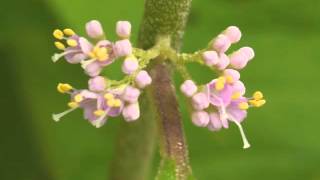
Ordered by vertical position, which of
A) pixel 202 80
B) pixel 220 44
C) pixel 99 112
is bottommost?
pixel 99 112

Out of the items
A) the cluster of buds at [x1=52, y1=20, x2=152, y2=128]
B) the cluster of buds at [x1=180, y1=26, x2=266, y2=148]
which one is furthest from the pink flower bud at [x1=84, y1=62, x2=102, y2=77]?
the cluster of buds at [x1=180, y1=26, x2=266, y2=148]

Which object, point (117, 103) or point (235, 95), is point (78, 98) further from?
point (235, 95)

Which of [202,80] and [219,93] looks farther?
[202,80]

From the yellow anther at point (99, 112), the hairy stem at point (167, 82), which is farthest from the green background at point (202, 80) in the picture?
the yellow anther at point (99, 112)

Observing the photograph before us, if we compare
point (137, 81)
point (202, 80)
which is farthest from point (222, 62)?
point (202, 80)

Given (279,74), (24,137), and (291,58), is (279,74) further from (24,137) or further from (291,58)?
(24,137)

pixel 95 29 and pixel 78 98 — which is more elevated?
pixel 95 29

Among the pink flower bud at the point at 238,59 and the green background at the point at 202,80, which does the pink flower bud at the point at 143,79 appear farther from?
the green background at the point at 202,80
